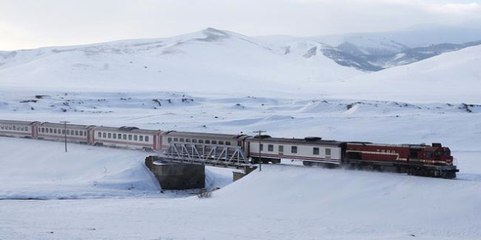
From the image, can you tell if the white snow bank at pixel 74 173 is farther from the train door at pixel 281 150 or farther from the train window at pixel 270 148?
the train door at pixel 281 150

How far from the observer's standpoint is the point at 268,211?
36.3m

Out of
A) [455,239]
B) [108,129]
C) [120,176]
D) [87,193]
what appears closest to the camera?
[455,239]

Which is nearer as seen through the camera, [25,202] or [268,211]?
[268,211]

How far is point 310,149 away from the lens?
45.0 metres

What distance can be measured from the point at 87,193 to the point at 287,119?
49.3 m

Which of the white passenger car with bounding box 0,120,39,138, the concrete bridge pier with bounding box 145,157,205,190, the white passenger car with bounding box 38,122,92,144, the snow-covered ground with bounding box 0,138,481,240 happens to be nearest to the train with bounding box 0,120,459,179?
the white passenger car with bounding box 38,122,92,144

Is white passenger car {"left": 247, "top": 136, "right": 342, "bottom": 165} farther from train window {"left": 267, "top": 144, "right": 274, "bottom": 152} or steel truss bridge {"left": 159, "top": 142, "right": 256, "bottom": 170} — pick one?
steel truss bridge {"left": 159, "top": 142, "right": 256, "bottom": 170}

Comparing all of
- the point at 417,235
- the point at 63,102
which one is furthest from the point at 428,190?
the point at 63,102

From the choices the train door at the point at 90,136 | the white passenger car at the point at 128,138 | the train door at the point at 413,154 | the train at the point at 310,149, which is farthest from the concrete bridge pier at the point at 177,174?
the train door at the point at 413,154

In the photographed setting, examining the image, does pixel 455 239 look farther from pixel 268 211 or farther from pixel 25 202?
pixel 25 202

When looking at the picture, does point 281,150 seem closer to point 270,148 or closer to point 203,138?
point 270,148

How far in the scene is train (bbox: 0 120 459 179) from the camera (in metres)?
39.1

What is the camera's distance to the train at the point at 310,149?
128 feet

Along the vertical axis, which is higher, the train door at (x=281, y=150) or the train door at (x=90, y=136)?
the train door at (x=281, y=150)
